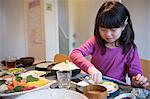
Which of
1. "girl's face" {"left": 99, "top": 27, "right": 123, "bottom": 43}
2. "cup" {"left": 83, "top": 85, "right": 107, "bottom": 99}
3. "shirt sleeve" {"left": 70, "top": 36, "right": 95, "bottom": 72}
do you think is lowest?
"cup" {"left": 83, "top": 85, "right": 107, "bottom": 99}

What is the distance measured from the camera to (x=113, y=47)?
1.36 metres

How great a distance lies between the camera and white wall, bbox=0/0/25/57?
150 inches

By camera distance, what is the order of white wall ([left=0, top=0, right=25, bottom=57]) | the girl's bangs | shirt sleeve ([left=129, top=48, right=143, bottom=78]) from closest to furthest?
1. the girl's bangs
2. shirt sleeve ([left=129, top=48, right=143, bottom=78])
3. white wall ([left=0, top=0, right=25, bottom=57])

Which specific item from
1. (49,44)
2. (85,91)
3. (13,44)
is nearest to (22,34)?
(13,44)

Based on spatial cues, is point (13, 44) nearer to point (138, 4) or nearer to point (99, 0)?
point (99, 0)

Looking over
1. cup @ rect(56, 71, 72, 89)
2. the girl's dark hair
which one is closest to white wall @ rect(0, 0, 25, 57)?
the girl's dark hair

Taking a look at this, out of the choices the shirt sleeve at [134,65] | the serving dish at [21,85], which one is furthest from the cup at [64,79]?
the shirt sleeve at [134,65]

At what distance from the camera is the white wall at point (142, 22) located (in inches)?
129

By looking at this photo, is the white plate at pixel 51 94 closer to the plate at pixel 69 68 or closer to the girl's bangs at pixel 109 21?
the plate at pixel 69 68

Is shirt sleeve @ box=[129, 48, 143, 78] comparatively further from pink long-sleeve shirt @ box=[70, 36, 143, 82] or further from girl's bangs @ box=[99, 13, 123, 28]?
girl's bangs @ box=[99, 13, 123, 28]

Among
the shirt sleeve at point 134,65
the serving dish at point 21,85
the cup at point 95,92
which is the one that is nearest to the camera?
the cup at point 95,92

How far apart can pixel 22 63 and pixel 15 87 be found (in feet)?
2.39

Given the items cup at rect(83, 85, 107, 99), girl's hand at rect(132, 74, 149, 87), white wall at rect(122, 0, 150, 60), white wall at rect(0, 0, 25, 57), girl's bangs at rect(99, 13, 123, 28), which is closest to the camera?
cup at rect(83, 85, 107, 99)

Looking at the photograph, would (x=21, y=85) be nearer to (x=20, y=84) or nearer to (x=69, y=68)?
(x=20, y=84)
